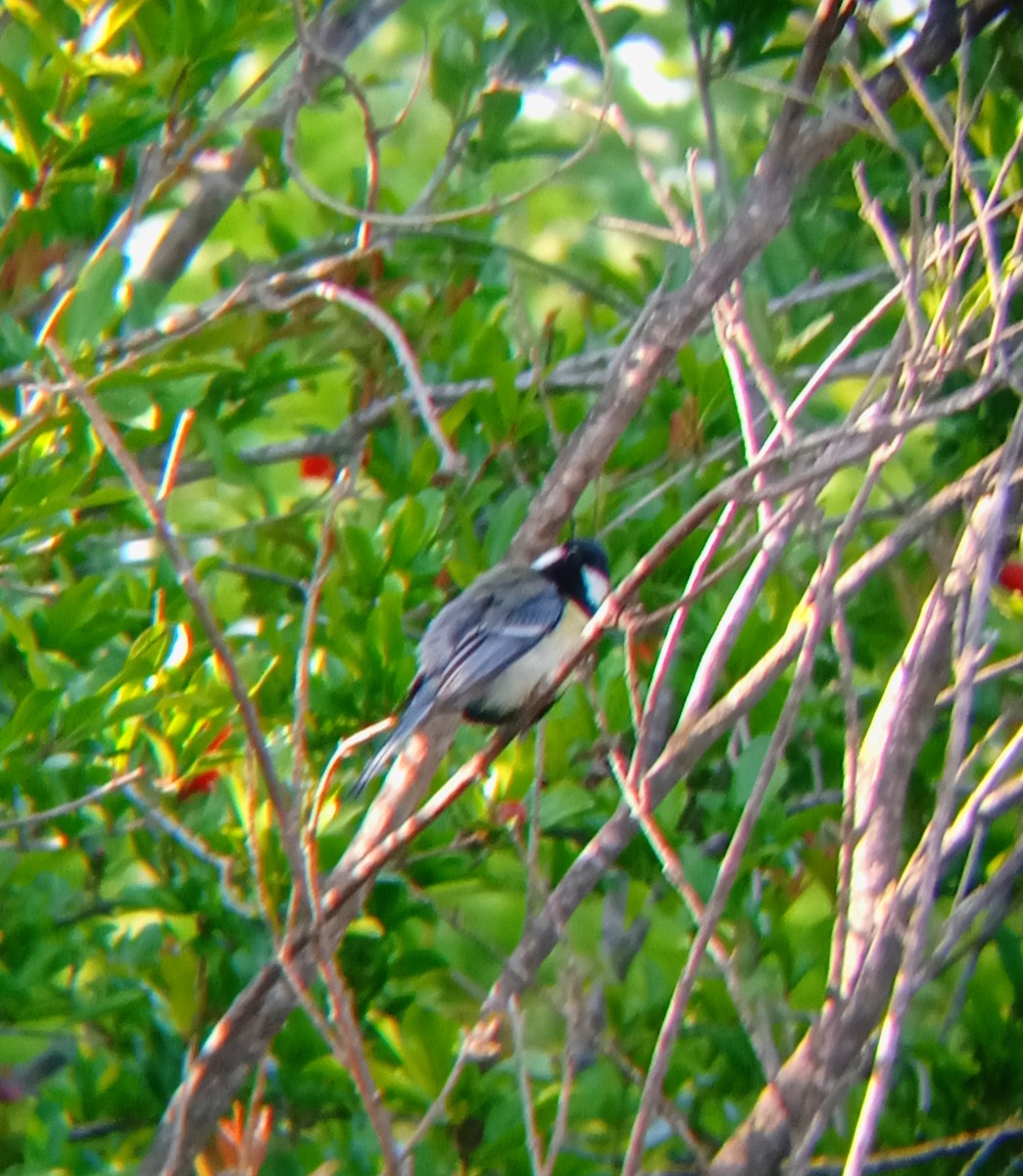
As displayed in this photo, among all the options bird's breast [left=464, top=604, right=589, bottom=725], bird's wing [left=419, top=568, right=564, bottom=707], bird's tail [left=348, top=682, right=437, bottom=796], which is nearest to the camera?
bird's tail [left=348, top=682, right=437, bottom=796]

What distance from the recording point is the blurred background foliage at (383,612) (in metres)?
2.85

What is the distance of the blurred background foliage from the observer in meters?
2.85

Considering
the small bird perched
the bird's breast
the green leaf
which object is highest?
the green leaf

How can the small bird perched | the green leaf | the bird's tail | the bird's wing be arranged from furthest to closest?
the bird's wing, the small bird perched, the bird's tail, the green leaf

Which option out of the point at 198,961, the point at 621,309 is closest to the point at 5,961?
the point at 198,961

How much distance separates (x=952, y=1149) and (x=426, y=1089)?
892mm

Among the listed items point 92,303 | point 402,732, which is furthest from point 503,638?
point 92,303

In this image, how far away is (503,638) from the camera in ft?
12.1

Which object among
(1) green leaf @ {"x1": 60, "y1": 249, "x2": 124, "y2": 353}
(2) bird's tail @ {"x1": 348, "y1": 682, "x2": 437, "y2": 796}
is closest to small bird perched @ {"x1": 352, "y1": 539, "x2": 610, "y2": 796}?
(2) bird's tail @ {"x1": 348, "y1": 682, "x2": 437, "y2": 796}

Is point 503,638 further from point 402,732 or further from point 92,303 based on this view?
point 92,303

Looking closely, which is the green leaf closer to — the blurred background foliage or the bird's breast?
the blurred background foliage

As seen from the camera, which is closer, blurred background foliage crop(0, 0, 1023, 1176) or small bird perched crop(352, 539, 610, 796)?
blurred background foliage crop(0, 0, 1023, 1176)

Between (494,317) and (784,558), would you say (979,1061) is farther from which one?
(494,317)

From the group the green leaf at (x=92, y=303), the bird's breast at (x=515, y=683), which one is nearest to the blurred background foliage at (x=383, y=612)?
the green leaf at (x=92, y=303)
